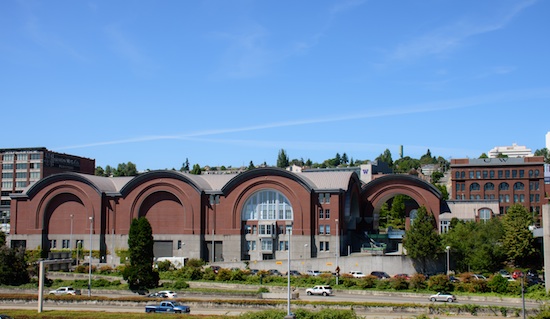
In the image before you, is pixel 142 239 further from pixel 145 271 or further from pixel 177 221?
pixel 177 221

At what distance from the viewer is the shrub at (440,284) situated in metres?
57.4

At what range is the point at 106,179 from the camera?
91750 mm


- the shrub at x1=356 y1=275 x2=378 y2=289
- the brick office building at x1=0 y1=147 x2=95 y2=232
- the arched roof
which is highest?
the brick office building at x1=0 y1=147 x2=95 y2=232

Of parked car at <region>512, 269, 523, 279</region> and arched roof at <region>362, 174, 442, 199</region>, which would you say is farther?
arched roof at <region>362, 174, 442, 199</region>

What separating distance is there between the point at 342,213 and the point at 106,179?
35187 millimetres

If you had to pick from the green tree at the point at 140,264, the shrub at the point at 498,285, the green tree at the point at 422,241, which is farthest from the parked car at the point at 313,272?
the shrub at the point at 498,285

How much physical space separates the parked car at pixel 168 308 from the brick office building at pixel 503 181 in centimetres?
7010

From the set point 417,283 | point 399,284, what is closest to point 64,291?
point 399,284

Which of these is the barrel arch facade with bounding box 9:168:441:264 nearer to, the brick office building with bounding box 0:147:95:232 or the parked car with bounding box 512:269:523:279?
the parked car with bounding box 512:269:523:279

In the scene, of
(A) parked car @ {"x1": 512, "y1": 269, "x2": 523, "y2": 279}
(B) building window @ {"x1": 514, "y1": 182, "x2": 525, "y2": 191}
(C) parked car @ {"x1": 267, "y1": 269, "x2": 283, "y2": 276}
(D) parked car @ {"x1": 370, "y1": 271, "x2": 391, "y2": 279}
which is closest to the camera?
(A) parked car @ {"x1": 512, "y1": 269, "x2": 523, "y2": 279}

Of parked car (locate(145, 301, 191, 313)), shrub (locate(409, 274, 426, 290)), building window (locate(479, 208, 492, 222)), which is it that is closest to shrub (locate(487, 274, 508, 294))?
shrub (locate(409, 274, 426, 290))

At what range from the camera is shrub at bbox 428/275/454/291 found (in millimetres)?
57375

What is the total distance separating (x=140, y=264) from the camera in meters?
60.1

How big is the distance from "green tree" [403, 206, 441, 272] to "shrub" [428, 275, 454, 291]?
12587 mm
